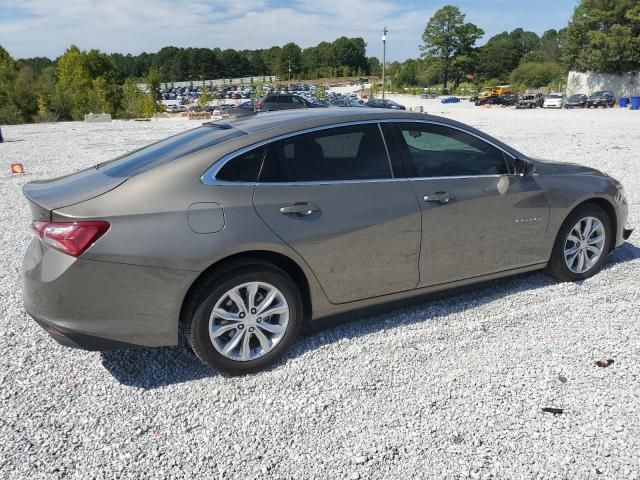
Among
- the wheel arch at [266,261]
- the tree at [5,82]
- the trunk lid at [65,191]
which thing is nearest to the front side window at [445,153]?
the wheel arch at [266,261]

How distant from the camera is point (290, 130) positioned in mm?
3590

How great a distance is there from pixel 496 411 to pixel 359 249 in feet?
4.37

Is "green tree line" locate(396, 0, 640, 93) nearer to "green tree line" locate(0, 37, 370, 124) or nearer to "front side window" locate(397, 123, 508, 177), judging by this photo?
"green tree line" locate(0, 37, 370, 124)

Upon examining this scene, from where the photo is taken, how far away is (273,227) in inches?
130

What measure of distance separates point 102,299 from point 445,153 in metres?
2.75

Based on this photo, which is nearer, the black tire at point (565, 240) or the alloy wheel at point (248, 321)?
the alloy wheel at point (248, 321)

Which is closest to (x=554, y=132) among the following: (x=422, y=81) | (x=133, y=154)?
(x=133, y=154)

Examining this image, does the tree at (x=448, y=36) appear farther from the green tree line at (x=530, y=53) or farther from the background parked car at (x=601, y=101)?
the background parked car at (x=601, y=101)

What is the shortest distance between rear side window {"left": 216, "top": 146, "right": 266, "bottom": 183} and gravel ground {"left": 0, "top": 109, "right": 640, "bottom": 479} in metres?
1.29

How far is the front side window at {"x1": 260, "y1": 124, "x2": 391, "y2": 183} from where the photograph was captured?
3.47 m

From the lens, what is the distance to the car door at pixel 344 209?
11.2 ft

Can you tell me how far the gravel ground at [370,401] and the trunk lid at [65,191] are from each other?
1.15 m

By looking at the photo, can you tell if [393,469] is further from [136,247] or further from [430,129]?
[430,129]

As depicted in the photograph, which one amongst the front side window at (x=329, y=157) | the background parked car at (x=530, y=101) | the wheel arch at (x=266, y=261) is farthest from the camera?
the background parked car at (x=530, y=101)
